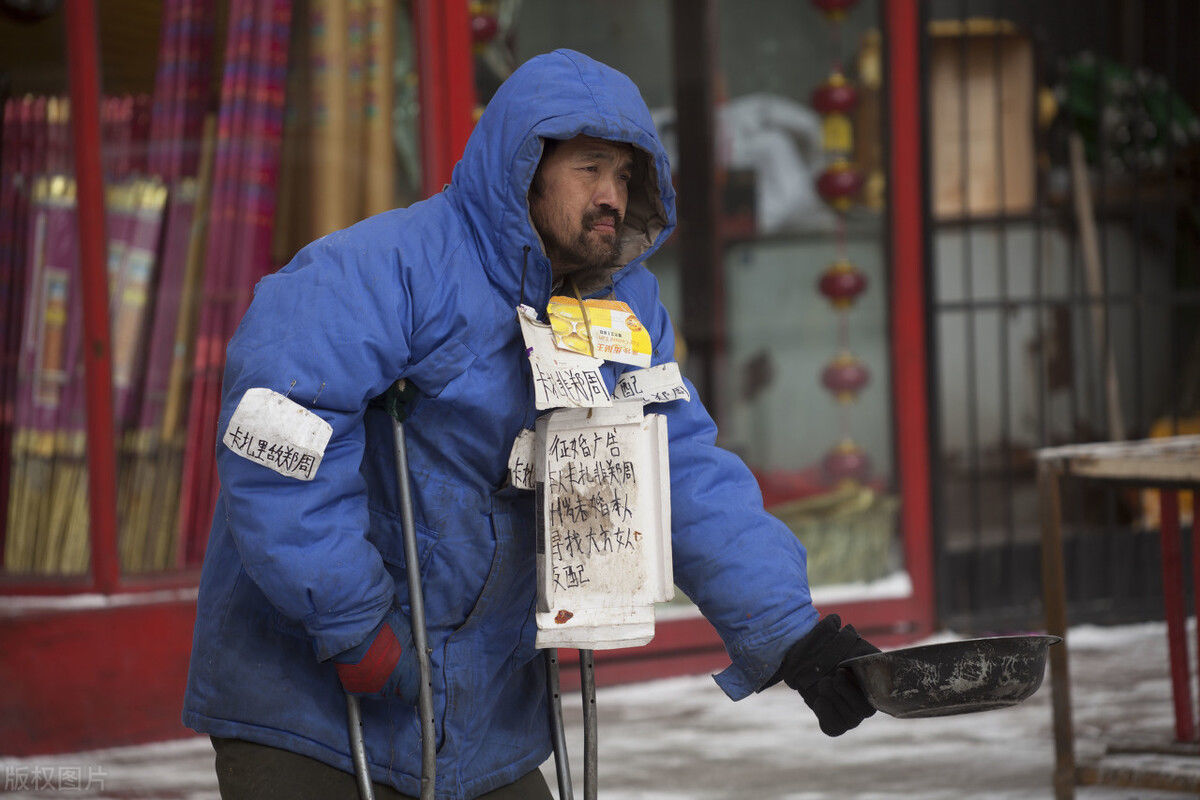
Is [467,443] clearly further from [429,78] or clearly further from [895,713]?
[429,78]

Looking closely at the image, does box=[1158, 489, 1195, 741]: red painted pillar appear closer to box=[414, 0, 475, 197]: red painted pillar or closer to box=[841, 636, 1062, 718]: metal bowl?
box=[841, 636, 1062, 718]: metal bowl

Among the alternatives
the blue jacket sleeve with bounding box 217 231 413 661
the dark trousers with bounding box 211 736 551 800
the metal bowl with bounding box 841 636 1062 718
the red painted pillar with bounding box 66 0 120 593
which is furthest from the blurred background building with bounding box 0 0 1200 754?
the metal bowl with bounding box 841 636 1062 718

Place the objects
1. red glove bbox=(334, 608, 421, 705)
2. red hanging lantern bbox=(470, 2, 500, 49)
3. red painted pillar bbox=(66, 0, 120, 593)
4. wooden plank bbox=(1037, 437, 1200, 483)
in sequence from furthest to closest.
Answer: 1. red hanging lantern bbox=(470, 2, 500, 49)
2. red painted pillar bbox=(66, 0, 120, 593)
3. wooden plank bbox=(1037, 437, 1200, 483)
4. red glove bbox=(334, 608, 421, 705)

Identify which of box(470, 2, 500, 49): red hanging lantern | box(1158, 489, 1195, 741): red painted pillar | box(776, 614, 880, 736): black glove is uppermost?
box(470, 2, 500, 49): red hanging lantern

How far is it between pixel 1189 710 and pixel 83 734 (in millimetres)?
3621

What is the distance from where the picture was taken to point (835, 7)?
5820 millimetres

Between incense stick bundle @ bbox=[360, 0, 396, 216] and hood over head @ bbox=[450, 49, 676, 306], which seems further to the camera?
incense stick bundle @ bbox=[360, 0, 396, 216]

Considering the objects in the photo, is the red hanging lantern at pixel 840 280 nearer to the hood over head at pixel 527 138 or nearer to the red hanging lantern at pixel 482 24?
the red hanging lantern at pixel 482 24

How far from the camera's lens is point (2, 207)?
15.9 feet

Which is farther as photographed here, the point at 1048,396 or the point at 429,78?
the point at 1048,396

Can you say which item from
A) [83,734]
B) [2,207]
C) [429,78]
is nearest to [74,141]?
[2,207]

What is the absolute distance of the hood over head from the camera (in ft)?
7.53

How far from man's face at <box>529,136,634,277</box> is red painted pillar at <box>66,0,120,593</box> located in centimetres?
293

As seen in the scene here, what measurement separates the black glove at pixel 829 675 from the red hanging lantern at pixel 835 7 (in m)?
4.05
